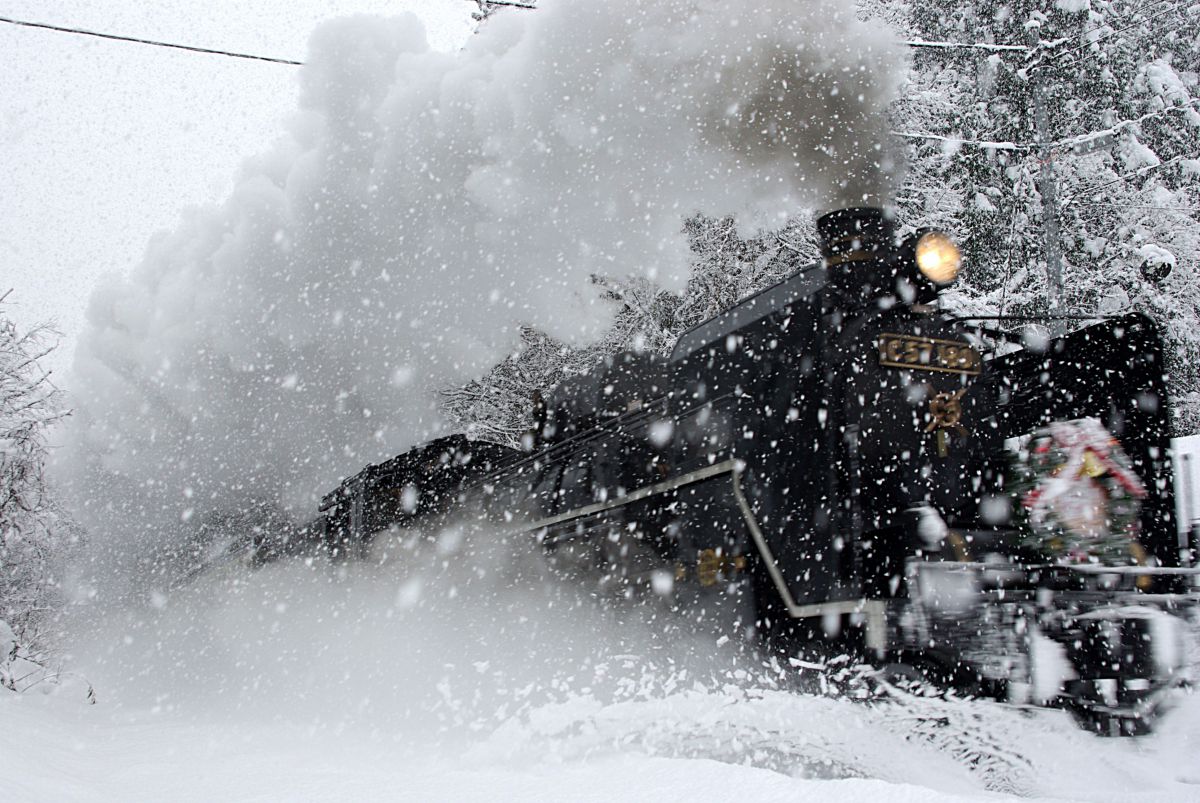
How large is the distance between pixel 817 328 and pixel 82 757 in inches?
202

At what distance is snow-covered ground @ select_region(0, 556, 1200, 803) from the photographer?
151 inches

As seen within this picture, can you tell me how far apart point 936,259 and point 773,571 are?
1963 millimetres

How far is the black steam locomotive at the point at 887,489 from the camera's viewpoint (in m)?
3.97

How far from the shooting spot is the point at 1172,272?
1584 centimetres

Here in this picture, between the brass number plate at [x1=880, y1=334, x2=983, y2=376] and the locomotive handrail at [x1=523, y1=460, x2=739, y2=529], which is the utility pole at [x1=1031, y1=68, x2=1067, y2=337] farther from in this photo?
the locomotive handrail at [x1=523, y1=460, x2=739, y2=529]

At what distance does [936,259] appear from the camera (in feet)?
17.0

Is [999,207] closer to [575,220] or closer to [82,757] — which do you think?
[575,220]

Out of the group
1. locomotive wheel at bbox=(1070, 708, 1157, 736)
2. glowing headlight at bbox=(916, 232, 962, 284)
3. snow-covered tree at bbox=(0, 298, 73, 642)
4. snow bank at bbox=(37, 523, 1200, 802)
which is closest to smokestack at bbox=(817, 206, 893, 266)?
glowing headlight at bbox=(916, 232, 962, 284)

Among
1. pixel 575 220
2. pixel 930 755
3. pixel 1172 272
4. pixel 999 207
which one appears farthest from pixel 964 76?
pixel 930 755

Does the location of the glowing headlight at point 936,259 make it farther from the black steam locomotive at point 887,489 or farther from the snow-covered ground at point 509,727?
the snow-covered ground at point 509,727

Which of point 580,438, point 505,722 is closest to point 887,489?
point 580,438

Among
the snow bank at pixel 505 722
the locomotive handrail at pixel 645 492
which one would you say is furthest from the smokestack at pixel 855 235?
the snow bank at pixel 505 722

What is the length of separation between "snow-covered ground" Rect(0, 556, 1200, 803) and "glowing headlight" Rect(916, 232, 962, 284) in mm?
2317

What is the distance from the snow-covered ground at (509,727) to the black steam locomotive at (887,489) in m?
0.26
